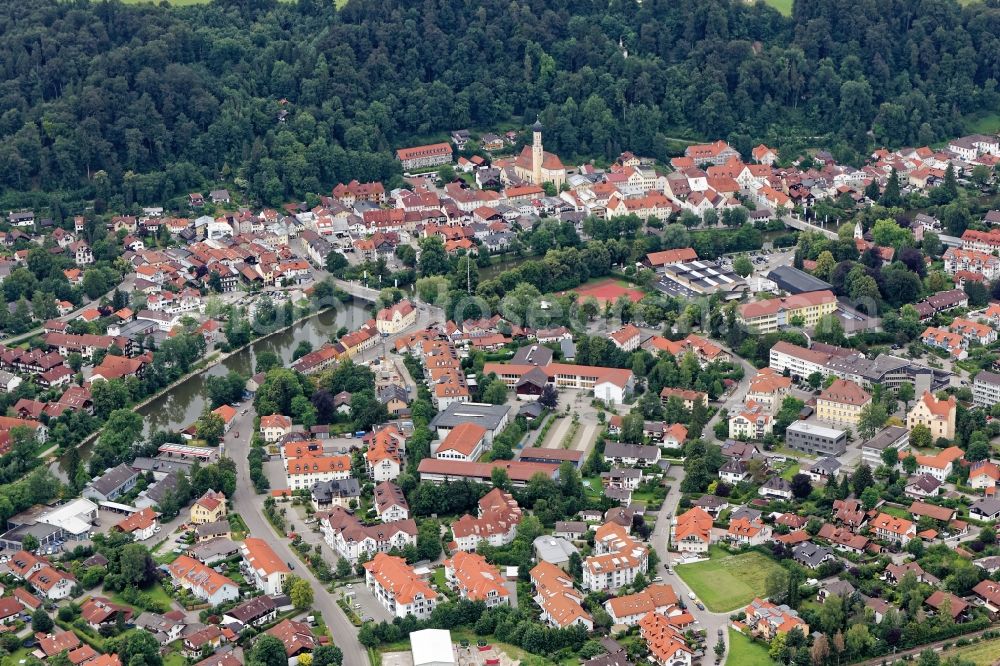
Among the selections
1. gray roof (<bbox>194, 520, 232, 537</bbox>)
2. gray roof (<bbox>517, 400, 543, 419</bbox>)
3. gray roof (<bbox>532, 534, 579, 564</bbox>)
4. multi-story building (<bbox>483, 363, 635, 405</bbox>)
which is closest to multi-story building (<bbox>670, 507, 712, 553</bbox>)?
gray roof (<bbox>532, 534, 579, 564</bbox>)

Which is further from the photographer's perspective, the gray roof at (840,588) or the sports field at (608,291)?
the sports field at (608,291)

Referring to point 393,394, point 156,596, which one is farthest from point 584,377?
point 156,596

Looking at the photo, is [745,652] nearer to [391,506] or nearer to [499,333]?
[391,506]

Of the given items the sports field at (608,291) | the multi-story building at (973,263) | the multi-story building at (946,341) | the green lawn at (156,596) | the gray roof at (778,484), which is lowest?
the sports field at (608,291)

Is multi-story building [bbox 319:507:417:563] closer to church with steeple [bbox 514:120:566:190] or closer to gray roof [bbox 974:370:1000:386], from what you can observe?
gray roof [bbox 974:370:1000:386]

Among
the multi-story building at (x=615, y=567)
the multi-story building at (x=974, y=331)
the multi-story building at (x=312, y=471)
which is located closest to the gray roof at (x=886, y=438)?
the multi-story building at (x=974, y=331)

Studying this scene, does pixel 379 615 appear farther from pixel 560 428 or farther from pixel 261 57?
pixel 261 57

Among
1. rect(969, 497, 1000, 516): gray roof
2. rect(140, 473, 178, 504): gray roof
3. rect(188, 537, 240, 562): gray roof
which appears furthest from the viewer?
rect(140, 473, 178, 504): gray roof

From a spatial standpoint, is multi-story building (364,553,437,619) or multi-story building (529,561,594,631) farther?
multi-story building (364,553,437,619)

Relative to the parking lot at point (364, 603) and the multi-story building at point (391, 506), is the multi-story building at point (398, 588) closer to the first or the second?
the parking lot at point (364, 603)
